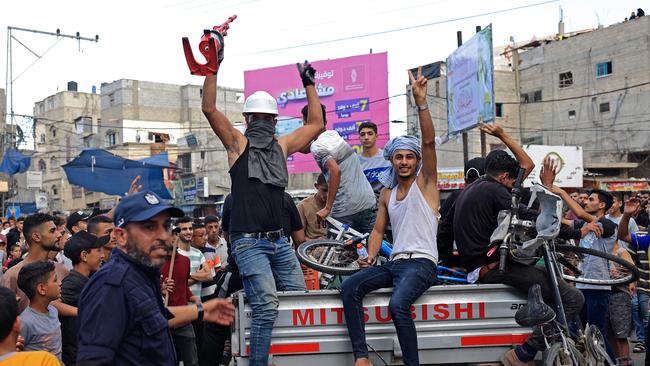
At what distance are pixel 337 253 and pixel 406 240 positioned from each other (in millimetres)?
1343

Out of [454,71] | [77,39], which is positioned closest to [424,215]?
[454,71]

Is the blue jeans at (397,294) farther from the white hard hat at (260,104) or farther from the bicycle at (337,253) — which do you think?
the white hard hat at (260,104)

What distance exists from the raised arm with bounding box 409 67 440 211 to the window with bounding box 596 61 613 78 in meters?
37.8

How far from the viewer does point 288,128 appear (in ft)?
116

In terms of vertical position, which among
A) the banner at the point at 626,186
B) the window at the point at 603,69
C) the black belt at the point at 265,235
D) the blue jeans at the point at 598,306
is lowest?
the blue jeans at the point at 598,306

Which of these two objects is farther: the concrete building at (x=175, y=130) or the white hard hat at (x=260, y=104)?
the concrete building at (x=175, y=130)

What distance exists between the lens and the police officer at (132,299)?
120 inches

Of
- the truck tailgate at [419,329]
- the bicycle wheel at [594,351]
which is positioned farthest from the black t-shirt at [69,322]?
the bicycle wheel at [594,351]

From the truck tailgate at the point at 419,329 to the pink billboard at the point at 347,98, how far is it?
2790 cm

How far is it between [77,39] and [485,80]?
60.2 ft

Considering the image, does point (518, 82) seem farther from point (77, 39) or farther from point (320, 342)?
point (320, 342)

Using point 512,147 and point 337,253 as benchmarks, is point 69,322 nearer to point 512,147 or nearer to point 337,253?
point 337,253

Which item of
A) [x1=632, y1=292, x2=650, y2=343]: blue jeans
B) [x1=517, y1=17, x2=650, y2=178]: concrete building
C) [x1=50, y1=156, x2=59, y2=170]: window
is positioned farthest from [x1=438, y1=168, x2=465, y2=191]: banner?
[x1=50, y1=156, x2=59, y2=170]: window

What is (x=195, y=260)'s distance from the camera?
25.9ft
